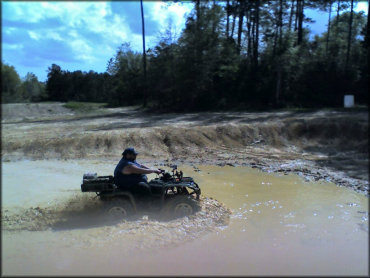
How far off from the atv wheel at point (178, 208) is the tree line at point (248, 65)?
16.3m

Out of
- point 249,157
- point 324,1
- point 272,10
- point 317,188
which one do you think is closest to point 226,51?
point 272,10

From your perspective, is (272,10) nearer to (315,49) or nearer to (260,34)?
(260,34)

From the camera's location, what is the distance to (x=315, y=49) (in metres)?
28.1

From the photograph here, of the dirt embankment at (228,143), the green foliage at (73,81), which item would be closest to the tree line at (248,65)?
the dirt embankment at (228,143)

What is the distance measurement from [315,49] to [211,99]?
992 centimetres

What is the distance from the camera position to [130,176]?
6.71 metres

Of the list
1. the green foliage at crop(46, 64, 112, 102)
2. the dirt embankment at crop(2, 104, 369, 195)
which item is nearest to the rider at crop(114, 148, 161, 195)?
the green foliage at crop(46, 64, 112, 102)

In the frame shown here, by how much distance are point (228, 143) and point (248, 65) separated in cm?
1516

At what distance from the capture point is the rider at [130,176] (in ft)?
21.7

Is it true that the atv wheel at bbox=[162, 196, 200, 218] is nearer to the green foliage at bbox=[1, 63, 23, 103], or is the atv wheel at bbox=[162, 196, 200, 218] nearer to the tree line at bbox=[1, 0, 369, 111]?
the green foliage at bbox=[1, 63, 23, 103]

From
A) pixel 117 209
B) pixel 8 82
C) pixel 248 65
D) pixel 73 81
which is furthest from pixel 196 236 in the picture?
pixel 248 65

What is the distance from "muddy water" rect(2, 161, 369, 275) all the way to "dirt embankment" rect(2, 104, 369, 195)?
112 inches

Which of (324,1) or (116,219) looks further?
(324,1)

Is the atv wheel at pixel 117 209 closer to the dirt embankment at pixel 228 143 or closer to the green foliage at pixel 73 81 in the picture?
the green foliage at pixel 73 81
